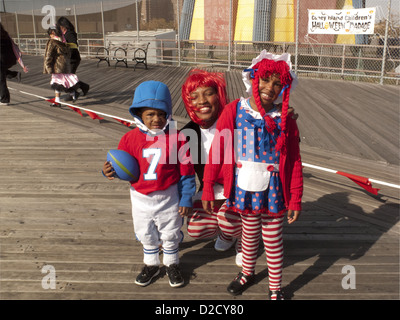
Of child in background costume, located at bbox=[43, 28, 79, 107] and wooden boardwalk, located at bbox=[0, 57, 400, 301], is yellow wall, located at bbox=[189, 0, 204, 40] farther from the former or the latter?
wooden boardwalk, located at bbox=[0, 57, 400, 301]

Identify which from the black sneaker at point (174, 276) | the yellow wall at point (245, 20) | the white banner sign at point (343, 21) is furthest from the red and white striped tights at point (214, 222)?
the yellow wall at point (245, 20)

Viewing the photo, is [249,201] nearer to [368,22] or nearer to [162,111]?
[162,111]

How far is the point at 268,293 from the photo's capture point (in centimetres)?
280

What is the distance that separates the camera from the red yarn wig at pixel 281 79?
2367mm

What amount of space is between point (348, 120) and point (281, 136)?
567 centimetres

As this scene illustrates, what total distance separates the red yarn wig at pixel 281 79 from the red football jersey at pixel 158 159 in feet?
2.03

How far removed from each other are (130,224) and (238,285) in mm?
1398

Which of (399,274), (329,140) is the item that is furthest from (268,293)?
(329,140)

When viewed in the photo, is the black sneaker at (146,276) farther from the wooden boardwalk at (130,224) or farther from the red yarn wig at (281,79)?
the red yarn wig at (281,79)

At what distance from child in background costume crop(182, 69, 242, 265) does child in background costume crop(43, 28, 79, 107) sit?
6035 mm

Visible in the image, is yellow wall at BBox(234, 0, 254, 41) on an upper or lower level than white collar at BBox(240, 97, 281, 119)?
upper

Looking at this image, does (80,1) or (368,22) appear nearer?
(368,22)

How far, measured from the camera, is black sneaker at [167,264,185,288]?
2844mm

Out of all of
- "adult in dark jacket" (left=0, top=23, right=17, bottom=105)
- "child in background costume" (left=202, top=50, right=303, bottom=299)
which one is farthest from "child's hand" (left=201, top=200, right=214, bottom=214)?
"adult in dark jacket" (left=0, top=23, right=17, bottom=105)
